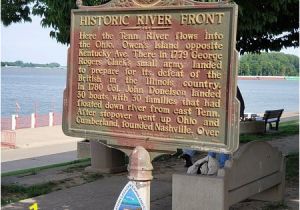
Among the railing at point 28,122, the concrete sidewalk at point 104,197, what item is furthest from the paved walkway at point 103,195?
the railing at point 28,122

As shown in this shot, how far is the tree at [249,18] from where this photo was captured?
7812mm

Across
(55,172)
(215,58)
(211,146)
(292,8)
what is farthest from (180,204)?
(55,172)

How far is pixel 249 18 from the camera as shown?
7855 millimetres

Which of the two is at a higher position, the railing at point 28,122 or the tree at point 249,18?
the tree at point 249,18

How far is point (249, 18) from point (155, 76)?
3240mm

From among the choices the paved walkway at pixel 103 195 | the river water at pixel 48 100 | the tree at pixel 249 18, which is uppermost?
the tree at pixel 249 18

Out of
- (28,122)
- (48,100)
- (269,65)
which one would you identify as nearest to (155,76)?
(28,122)

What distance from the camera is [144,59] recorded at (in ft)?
16.9

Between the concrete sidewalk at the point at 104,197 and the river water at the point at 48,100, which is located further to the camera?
the river water at the point at 48,100

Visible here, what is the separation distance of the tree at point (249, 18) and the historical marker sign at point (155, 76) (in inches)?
112

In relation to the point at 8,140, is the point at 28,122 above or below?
below

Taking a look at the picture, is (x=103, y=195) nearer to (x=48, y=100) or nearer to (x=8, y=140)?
(x=8, y=140)

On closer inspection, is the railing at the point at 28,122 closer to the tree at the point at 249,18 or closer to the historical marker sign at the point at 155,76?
the tree at the point at 249,18

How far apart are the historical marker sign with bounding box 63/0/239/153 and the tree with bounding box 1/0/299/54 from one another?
2.84 meters
